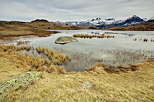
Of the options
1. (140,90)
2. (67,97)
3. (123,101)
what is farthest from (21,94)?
(140,90)

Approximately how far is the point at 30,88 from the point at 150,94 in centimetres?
985

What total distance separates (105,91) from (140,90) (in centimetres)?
311

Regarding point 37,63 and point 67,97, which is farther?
point 37,63

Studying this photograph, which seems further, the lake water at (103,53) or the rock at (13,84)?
the lake water at (103,53)

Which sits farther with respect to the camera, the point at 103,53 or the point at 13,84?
the point at 103,53

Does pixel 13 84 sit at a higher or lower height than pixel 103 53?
higher

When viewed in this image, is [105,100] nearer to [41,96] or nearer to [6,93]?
[41,96]

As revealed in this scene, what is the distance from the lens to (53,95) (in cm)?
657

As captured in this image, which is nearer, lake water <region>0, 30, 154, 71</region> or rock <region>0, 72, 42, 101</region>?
rock <region>0, 72, 42, 101</region>

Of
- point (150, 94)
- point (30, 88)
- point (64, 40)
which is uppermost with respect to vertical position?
point (64, 40)

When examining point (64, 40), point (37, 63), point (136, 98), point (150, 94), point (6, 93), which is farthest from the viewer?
point (64, 40)

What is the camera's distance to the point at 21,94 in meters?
6.42

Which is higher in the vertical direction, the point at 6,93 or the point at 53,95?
the point at 6,93

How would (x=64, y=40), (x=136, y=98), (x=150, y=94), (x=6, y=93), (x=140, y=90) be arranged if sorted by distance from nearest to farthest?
(x=6, y=93) < (x=136, y=98) < (x=150, y=94) < (x=140, y=90) < (x=64, y=40)
